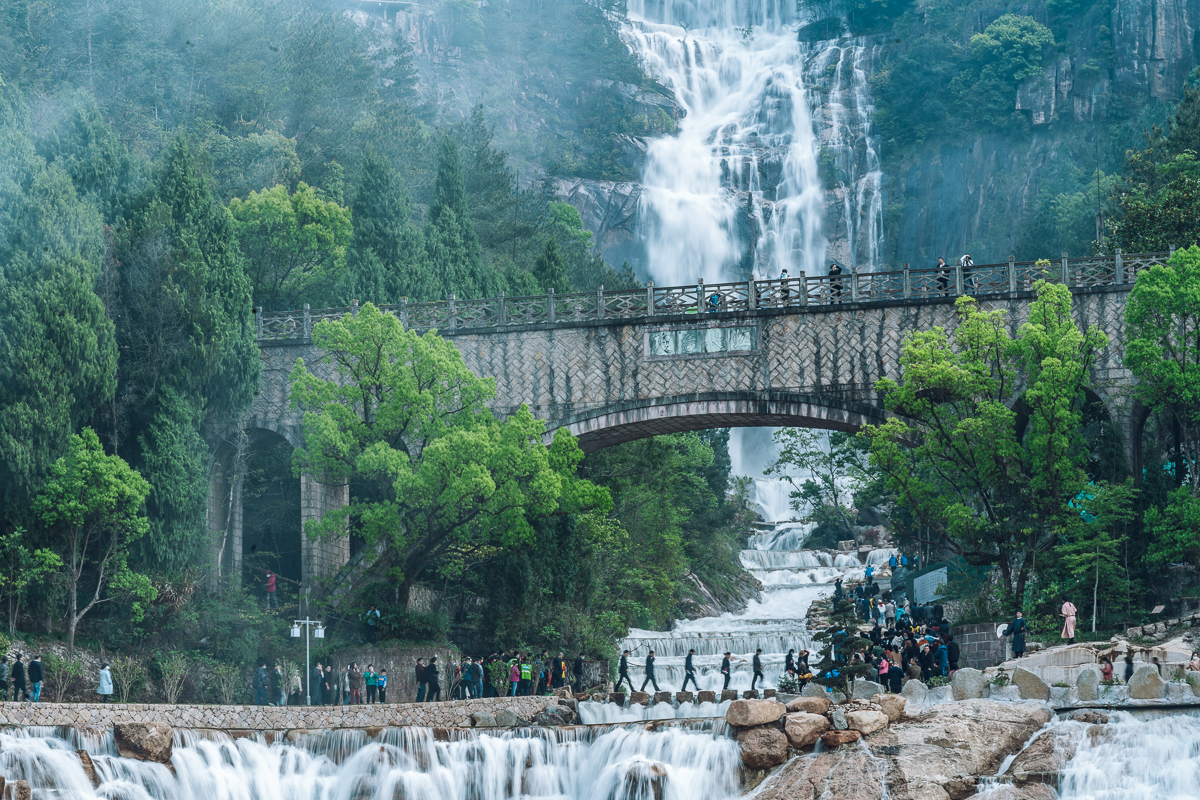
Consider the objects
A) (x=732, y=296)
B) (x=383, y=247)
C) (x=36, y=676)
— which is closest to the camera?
(x=36, y=676)

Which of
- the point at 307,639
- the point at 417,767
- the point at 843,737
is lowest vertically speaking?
the point at 417,767

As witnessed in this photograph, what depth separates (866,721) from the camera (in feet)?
74.6

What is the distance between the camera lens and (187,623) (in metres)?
31.7

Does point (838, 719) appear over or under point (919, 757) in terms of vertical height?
over

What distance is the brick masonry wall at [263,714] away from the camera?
24750 millimetres

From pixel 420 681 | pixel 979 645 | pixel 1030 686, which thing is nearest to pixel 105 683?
pixel 420 681

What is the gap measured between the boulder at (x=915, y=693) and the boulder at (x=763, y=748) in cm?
250

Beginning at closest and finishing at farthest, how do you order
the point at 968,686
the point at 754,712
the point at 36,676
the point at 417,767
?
the point at 754,712
the point at 968,686
the point at 417,767
the point at 36,676

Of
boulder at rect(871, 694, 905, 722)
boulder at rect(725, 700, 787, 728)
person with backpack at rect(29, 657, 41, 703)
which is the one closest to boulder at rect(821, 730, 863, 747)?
boulder at rect(871, 694, 905, 722)

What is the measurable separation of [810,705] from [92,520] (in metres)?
16.7

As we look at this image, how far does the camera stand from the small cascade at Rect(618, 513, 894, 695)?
35.1m

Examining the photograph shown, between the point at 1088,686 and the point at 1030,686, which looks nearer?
the point at 1088,686

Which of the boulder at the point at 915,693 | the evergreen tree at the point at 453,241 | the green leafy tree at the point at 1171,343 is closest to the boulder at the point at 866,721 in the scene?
the boulder at the point at 915,693

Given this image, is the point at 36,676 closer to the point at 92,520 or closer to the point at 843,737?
the point at 92,520
